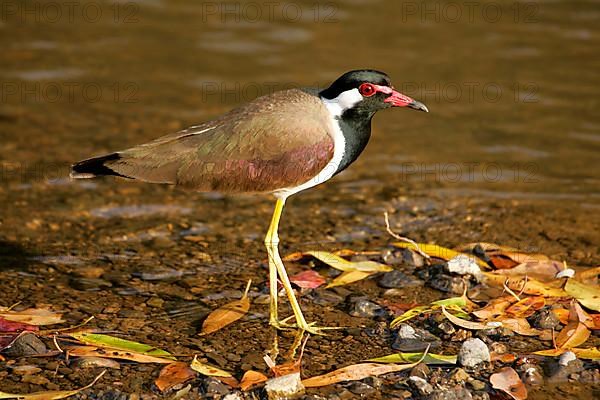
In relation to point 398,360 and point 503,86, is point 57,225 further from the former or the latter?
point 503,86

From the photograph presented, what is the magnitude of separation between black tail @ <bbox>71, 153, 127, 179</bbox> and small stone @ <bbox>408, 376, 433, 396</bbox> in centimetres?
208

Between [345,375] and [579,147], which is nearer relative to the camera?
[345,375]

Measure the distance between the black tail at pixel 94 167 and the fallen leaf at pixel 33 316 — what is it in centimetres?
81

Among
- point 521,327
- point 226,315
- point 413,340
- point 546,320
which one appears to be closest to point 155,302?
point 226,315

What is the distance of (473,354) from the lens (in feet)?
15.8

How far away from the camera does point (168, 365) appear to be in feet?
15.9

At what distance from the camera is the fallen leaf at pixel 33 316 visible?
5312 mm

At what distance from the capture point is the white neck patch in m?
5.35

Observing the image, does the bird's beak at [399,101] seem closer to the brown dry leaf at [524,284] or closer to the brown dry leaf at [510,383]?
the brown dry leaf at [524,284]

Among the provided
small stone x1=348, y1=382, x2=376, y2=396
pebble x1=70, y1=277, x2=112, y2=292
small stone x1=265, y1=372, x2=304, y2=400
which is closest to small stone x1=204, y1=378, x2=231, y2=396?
small stone x1=265, y1=372, x2=304, y2=400

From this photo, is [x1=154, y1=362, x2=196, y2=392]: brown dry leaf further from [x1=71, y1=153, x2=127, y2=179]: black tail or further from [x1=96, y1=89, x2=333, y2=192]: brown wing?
[x1=71, y1=153, x2=127, y2=179]: black tail

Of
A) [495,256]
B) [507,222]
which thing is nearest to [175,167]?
[495,256]

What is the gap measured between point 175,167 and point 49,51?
630cm

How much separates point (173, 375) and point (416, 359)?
1252 mm
